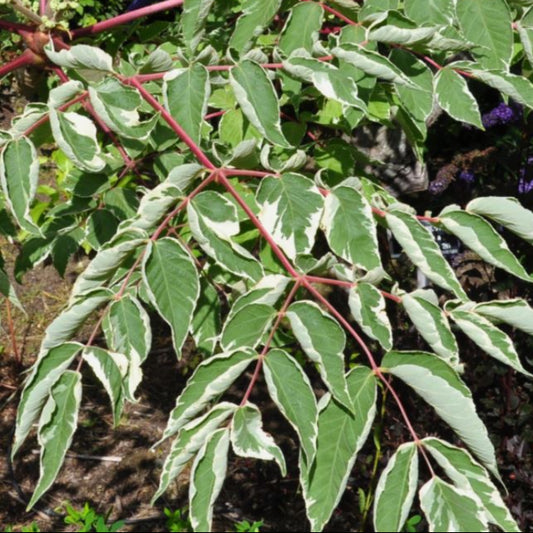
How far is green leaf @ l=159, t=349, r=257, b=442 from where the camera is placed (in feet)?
3.56

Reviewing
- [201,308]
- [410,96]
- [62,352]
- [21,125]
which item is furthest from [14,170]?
[410,96]

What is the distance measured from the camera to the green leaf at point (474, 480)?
1.03 metres

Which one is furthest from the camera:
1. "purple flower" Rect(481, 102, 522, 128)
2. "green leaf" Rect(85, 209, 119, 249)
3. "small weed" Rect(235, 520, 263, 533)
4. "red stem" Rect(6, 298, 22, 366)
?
"red stem" Rect(6, 298, 22, 366)

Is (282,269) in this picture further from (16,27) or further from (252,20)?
(16,27)

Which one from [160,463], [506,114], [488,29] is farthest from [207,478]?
[506,114]

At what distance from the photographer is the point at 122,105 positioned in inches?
48.4

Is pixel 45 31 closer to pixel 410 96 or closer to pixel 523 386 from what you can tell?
pixel 410 96

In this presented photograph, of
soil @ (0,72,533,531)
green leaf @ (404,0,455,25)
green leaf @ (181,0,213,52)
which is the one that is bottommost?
soil @ (0,72,533,531)

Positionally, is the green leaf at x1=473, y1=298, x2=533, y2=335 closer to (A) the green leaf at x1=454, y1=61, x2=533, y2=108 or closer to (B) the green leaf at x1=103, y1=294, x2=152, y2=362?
(A) the green leaf at x1=454, y1=61, x2=533, y2=108

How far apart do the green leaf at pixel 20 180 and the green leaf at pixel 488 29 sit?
0.74m

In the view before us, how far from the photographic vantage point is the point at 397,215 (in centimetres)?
128

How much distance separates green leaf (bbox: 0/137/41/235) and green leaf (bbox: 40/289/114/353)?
145 mm

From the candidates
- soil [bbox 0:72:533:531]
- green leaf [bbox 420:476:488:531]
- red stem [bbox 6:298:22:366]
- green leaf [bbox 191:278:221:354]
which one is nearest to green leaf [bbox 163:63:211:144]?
green leaf [bbox 191:278:221:354]

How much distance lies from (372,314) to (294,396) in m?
0.19
